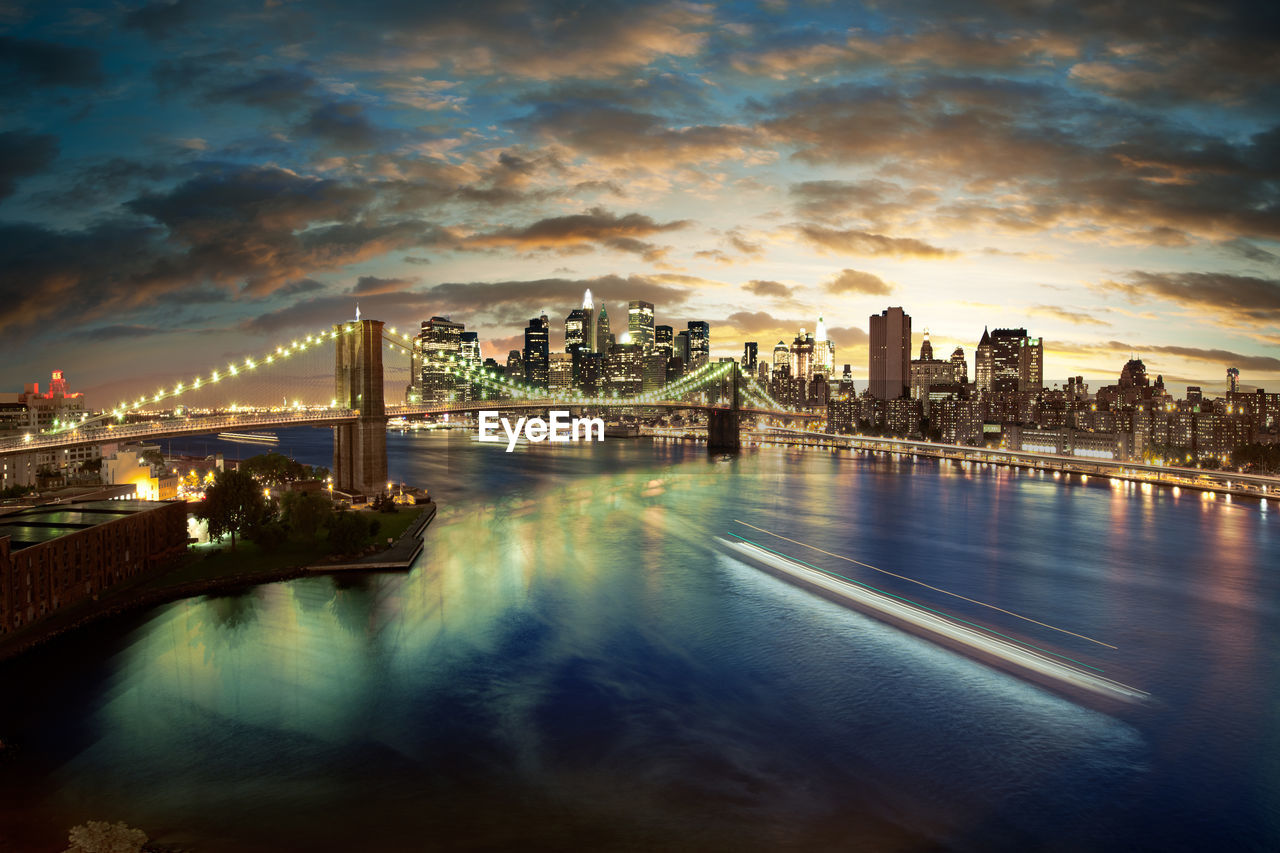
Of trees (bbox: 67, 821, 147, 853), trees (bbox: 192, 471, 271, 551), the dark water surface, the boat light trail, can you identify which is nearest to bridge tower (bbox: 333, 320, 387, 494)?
trees (bbox: 192, 471, 271, 551)

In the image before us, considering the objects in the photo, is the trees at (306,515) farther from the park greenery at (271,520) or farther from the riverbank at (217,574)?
the riverbank at (217,574)

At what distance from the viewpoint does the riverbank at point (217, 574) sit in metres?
14.6

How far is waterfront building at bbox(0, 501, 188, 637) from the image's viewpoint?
1399 cm

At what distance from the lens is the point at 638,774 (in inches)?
401

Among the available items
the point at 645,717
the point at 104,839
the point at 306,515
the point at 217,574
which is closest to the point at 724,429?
the point at 306,515

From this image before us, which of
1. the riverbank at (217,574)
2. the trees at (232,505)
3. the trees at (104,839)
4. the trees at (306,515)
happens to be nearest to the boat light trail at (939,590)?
the riverbank at (217,574)

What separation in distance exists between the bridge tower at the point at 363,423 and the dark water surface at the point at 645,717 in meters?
9.23

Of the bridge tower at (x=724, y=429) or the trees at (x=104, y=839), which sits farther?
the bridge tower at (x=724, y=429)

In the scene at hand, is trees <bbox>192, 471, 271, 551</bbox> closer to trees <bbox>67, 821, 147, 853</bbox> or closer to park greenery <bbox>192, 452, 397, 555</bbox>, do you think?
park greenery <bbox>192, 452, 397, 555</bbox>

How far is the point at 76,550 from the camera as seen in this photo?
15852 mm

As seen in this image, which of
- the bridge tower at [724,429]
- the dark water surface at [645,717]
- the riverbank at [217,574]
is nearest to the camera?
the dark water surface at [645,717]

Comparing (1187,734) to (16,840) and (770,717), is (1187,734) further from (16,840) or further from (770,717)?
(16,840)

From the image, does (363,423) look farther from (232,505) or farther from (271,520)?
(232,505)

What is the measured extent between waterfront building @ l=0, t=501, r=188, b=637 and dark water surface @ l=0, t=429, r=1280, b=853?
3.51 feet
